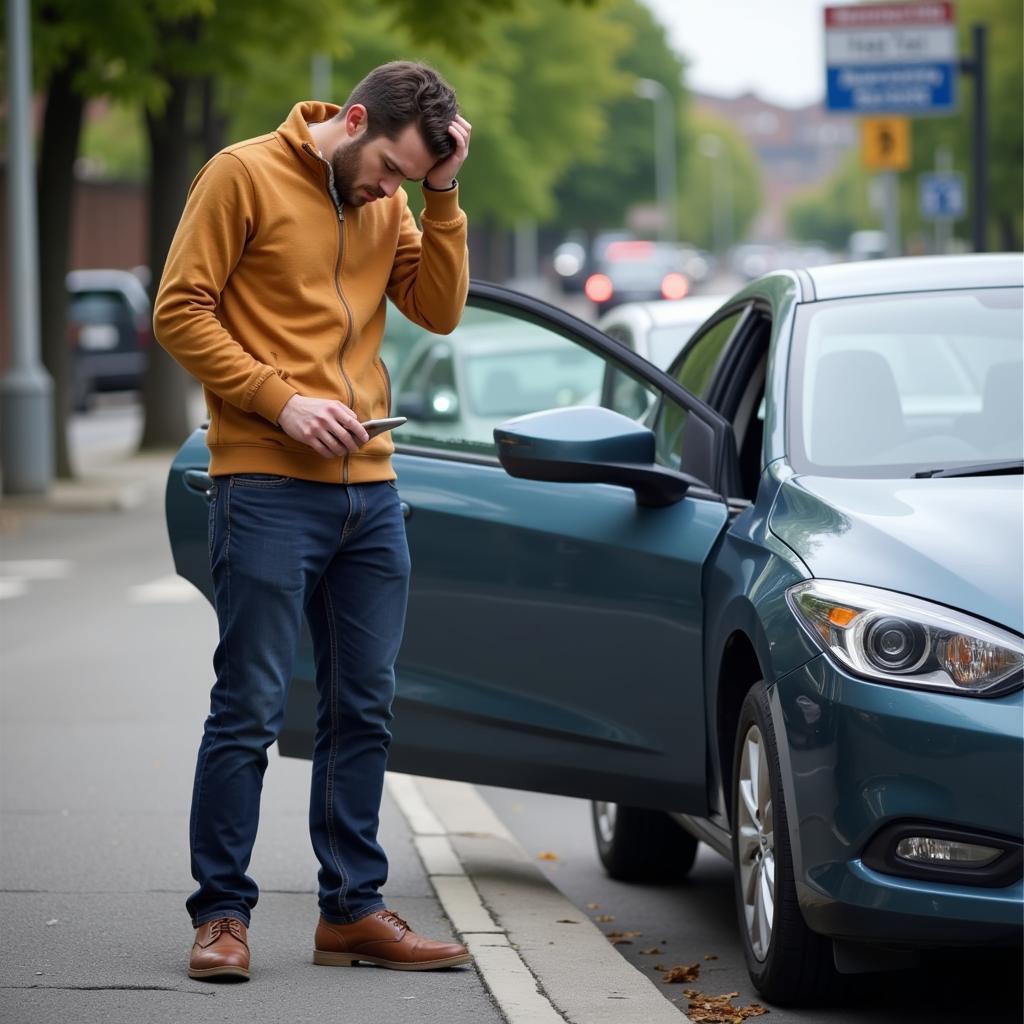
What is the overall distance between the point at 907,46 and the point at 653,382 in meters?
14.5

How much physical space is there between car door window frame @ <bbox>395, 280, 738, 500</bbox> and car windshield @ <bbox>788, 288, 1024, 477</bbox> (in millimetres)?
211

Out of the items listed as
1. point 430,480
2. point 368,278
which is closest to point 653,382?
point 430,480

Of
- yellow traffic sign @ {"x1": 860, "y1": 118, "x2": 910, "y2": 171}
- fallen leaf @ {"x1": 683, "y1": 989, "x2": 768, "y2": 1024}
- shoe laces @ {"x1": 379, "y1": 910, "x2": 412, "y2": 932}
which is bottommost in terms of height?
fallen leaf @ {"x1": 683, "y1": 989, "x2": 768, "y2": 1024}

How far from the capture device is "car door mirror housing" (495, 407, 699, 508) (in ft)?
15.9

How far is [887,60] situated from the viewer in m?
18.8

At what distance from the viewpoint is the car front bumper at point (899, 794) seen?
12.8ft

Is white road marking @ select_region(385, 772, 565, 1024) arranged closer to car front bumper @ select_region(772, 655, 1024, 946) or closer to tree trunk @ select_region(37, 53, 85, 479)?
car front bumper @ select_region(772, 655, 1024, 946)

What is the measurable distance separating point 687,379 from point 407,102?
224 centimetres

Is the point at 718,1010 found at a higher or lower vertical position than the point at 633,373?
lower

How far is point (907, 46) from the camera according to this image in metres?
18.8

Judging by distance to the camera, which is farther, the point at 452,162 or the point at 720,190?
the point at 720,190

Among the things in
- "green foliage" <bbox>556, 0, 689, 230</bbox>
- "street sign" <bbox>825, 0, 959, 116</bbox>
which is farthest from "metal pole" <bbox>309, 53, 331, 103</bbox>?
"green foliage" <bbox>556, 0, 689, 230</bbox>

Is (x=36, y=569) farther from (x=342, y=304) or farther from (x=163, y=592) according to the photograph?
(x=342, y=304)

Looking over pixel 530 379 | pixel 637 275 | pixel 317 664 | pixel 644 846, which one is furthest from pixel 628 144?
pixel 317 664
